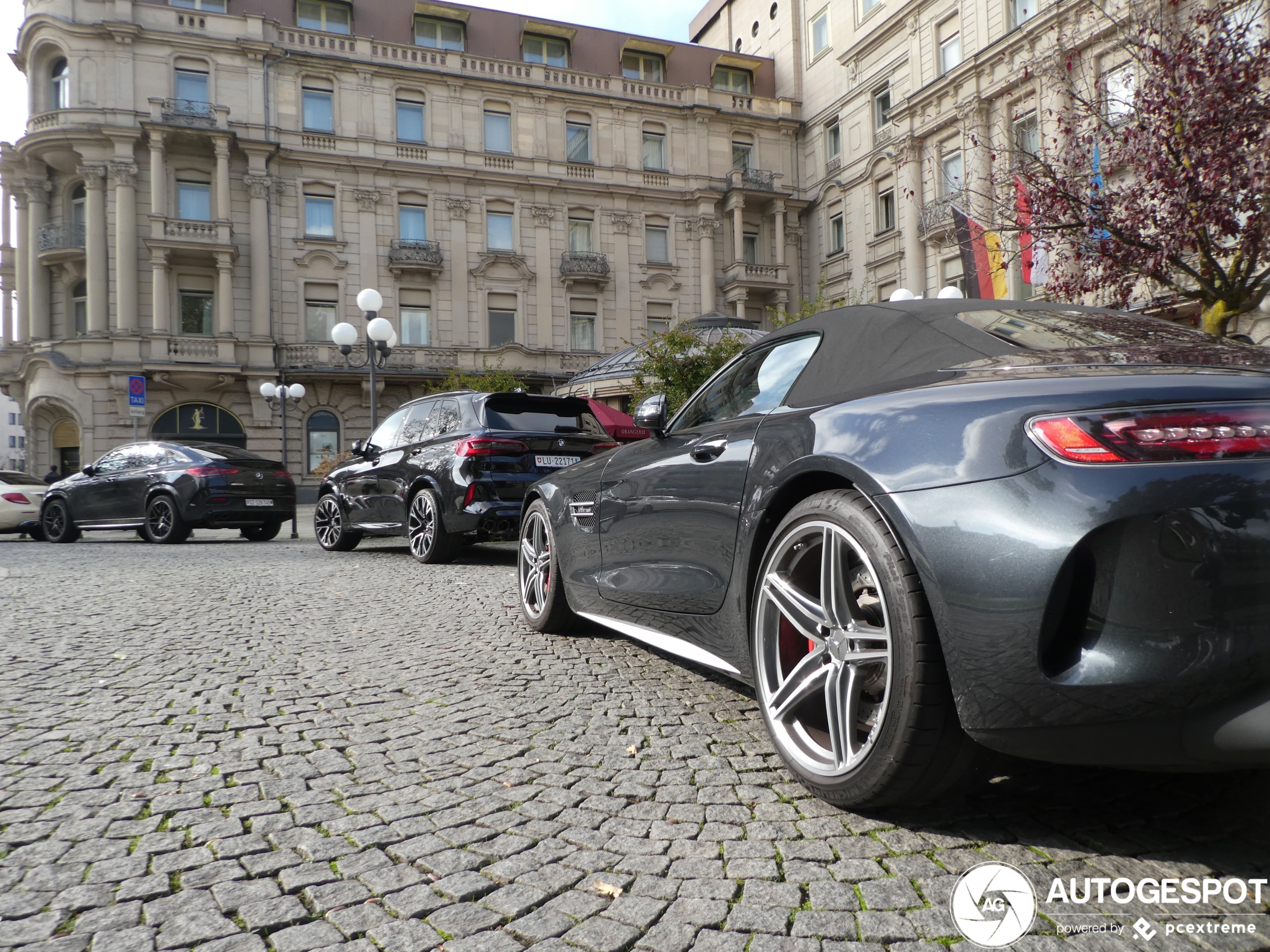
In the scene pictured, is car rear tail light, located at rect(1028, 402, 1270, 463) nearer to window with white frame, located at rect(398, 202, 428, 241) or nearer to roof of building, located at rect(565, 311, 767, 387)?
roof of building, located at rect(565, 311, 767, 387)

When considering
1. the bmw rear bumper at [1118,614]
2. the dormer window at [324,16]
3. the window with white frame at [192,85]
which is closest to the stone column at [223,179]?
the window with white frame at [192,85]

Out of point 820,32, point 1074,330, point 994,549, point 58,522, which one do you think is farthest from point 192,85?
point 994,549

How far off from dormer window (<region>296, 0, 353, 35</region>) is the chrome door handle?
35.2 metres

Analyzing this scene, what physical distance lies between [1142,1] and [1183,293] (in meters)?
3.69

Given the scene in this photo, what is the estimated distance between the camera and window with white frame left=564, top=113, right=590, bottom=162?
3403cm

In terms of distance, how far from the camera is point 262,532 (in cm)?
1264

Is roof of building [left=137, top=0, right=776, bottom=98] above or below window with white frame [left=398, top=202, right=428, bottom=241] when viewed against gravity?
above

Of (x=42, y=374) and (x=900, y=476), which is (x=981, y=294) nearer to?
(x=900, y=476)

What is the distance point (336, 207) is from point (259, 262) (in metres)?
3.55

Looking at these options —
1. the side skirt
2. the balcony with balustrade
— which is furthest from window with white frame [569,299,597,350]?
the side skirt

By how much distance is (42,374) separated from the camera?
28.8 m

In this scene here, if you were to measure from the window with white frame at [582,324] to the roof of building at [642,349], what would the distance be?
26.6 ft

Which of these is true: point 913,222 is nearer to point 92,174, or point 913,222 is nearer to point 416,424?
point 416,424

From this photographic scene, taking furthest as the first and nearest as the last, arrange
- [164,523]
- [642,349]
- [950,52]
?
[950,52] → [642,349] → [164,523]
